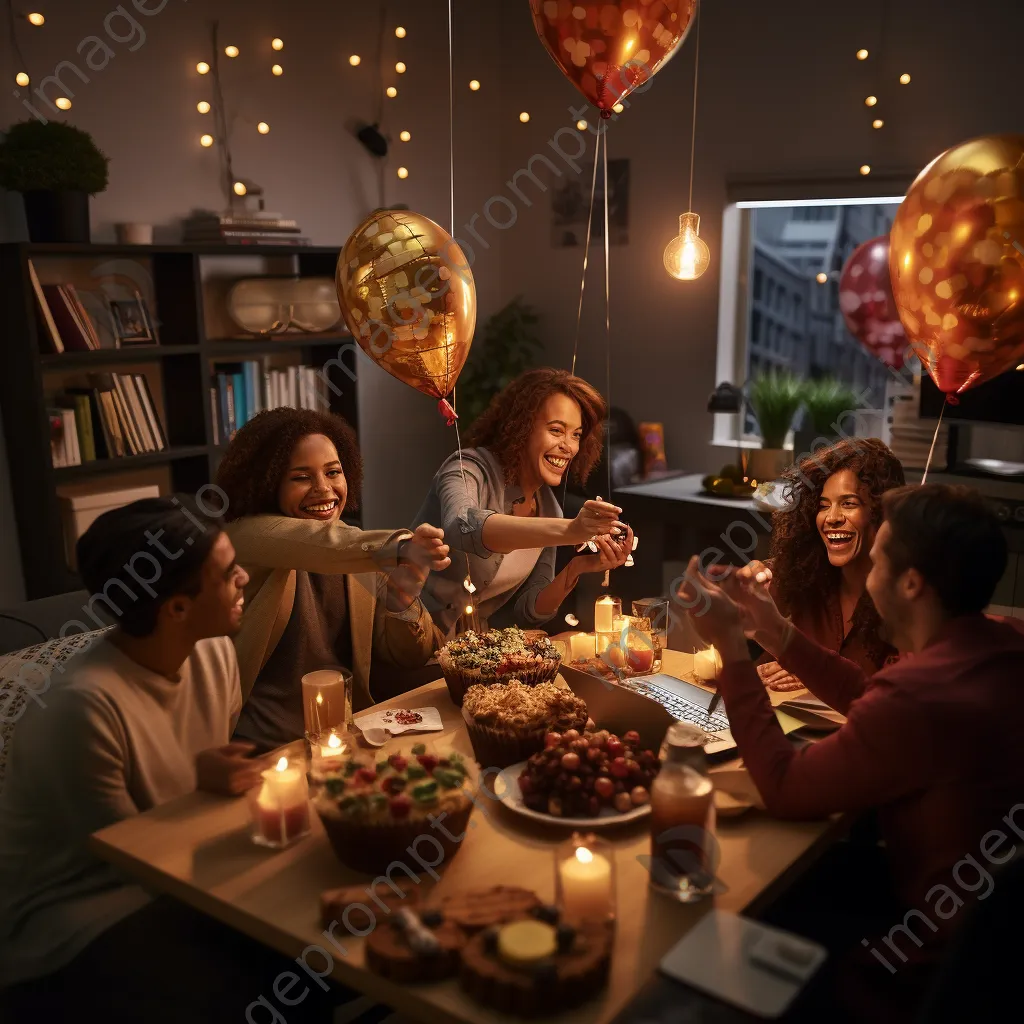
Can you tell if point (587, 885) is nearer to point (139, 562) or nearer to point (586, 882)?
point (586, 882)

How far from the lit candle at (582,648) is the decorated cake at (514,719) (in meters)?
0.49

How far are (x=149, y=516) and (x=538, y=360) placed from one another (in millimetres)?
3691

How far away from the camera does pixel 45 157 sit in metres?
3.05

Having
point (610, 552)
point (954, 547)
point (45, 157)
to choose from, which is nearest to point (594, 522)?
point (610, 552)

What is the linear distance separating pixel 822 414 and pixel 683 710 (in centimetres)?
243

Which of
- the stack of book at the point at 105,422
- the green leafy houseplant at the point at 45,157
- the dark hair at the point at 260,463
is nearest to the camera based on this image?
the dark hair at the point at 260,463

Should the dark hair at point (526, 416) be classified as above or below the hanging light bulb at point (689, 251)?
below

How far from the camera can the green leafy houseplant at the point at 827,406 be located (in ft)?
13.1

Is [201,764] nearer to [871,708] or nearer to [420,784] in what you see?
[420,784]

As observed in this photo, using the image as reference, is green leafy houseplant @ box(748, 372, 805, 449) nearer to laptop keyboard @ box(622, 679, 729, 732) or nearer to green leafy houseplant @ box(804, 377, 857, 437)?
green leafy houseplant @ box(804, 377, 857, 437)

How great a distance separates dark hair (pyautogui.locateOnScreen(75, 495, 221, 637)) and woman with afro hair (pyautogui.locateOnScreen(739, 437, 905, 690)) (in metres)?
1.15

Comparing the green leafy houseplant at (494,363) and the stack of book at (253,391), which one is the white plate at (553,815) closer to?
the stack of book at (253,391)

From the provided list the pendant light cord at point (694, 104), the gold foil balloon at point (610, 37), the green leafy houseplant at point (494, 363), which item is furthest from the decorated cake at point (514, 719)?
the pendant light cord at point (694, 104)

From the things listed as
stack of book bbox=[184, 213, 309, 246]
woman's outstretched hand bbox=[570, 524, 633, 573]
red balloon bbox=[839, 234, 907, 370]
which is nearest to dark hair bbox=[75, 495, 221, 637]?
woman's outstretched hand bbox=[570, 524, 633, 573]
